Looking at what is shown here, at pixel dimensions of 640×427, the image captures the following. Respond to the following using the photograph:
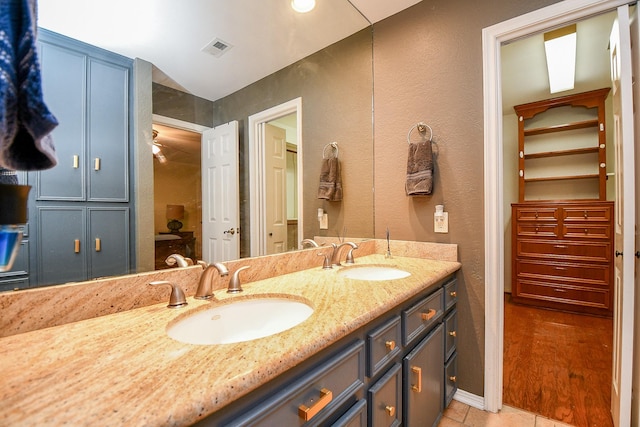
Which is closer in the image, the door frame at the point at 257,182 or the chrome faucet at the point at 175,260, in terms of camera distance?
the chrome faucet at the point at 175,260

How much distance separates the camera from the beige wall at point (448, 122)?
1604mm

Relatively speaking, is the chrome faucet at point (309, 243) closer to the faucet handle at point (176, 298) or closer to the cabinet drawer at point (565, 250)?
the faucet handle at point (176, 298)

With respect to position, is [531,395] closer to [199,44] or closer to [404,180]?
[404,180]

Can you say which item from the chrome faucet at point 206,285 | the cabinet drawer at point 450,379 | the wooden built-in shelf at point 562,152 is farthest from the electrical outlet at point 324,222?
the wooden built-in shelf at point 562,152

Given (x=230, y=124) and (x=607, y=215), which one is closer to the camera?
(x=230, y=124)

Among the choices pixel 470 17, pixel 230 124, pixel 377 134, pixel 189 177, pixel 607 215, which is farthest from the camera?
pixel 607 215

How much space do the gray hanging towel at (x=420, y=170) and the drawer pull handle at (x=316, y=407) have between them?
1.29 meters

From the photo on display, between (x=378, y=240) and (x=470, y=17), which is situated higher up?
(x=470, y=17)

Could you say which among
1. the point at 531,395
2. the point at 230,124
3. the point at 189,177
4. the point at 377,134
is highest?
the point at 377,134

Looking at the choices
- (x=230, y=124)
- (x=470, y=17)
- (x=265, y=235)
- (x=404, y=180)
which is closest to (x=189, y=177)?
(x=230, y=124)

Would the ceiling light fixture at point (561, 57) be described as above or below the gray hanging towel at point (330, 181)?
above

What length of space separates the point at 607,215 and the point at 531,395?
2.06m

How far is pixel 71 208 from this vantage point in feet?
2.58

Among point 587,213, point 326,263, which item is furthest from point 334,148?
point 587,213
